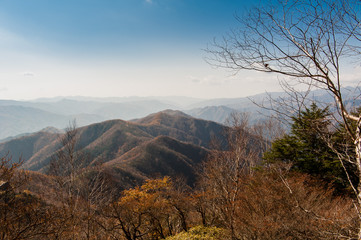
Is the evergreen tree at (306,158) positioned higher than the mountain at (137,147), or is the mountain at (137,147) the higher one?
the evergreen tree at (306,158)

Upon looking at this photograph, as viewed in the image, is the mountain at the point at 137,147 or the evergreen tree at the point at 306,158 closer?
the evergreen tree at the point at 306,158

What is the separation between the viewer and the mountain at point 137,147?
240 feet

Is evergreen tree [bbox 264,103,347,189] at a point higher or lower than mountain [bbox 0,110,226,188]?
higher

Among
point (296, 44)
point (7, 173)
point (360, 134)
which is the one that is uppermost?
point (296, 44)

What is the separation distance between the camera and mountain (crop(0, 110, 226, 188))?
73.1 metres

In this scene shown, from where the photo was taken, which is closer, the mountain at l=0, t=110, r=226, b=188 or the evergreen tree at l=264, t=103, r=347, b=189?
the evergreen tree at l=264, t=103, r=347, b=189

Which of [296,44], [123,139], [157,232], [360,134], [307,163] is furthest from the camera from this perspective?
[123,139]

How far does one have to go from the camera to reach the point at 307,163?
13.3m

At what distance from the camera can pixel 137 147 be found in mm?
93500

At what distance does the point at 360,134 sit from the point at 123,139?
4663 inches

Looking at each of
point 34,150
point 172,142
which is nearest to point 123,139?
point 172,142

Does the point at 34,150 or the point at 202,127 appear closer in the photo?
the point at 34,150

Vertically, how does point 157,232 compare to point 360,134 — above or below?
below

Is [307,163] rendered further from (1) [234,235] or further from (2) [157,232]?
(2) [157,232]
